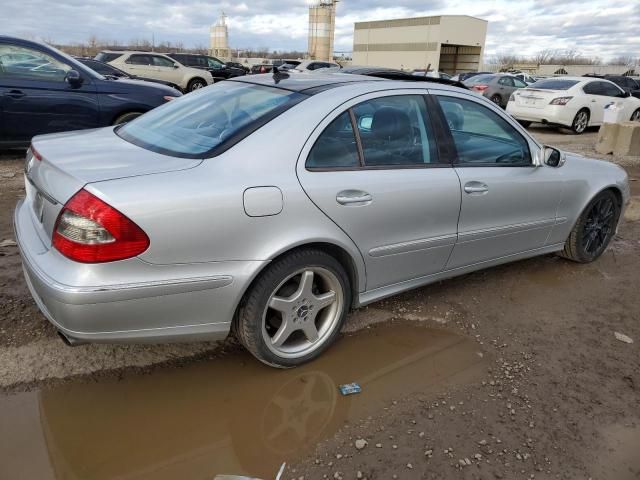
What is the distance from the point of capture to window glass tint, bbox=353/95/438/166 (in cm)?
296

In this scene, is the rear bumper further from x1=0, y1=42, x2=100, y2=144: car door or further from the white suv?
the white suv

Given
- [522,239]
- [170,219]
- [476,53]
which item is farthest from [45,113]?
[476,53]

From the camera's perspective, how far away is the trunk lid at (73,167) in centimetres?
229

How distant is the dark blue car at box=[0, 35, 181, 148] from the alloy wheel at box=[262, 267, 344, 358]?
506cm

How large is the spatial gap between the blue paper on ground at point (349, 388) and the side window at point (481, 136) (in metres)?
1.58

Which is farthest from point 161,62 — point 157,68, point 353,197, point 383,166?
point 353,197

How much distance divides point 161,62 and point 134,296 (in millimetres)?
17981

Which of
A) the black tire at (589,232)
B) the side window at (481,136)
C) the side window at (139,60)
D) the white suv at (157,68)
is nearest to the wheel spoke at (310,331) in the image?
the side window at (481,136)

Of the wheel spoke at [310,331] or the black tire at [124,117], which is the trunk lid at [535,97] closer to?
the black tire at [124,117]

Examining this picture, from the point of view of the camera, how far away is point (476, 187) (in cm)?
335

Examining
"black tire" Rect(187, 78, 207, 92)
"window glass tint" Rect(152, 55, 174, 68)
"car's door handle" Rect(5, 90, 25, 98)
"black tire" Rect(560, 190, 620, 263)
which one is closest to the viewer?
"black tire" Rect(560, 190, 620, 263)

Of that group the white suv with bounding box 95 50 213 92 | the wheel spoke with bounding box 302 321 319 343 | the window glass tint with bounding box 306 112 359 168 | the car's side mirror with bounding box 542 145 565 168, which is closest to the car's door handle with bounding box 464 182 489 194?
the car's side mirror with bounding box 542 145 565 168

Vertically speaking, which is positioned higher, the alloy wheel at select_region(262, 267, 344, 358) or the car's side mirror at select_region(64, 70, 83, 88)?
the car's side mirror at select_region(64, 70, 83, 88)

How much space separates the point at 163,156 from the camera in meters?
2.56
